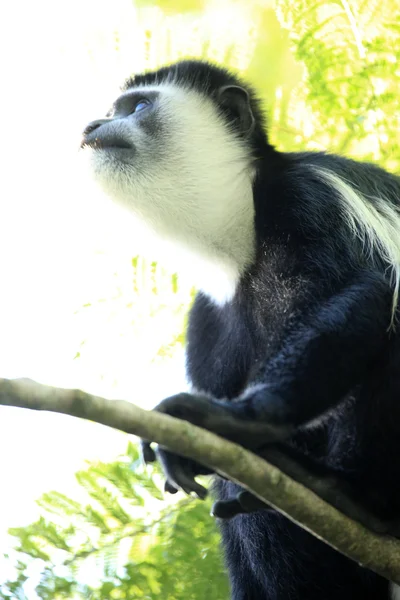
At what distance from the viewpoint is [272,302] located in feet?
7.95

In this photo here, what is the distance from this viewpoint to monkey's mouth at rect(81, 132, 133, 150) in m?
2.72

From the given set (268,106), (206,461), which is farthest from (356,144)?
(206,461)

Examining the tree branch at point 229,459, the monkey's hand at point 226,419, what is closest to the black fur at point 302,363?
the monkey's hand at point 226,419

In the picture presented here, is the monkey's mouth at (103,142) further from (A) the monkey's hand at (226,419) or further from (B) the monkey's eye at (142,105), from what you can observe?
(A) the monkey's hand at (226,419)

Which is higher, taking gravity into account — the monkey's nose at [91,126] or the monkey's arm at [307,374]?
the monkey's nose at [91,126]

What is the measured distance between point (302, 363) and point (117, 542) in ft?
2.69

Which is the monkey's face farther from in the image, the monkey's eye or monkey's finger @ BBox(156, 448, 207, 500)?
monkey's finger @ BBox(156, 448, 207, 500)

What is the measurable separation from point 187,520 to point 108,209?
3.17 ft

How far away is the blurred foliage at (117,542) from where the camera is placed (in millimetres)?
2354

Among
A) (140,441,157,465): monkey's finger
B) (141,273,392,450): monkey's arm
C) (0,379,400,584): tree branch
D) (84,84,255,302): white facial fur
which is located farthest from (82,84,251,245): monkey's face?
(0,379,400,584): tree branch

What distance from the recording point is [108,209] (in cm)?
281

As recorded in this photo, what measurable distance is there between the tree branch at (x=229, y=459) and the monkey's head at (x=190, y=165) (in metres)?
0.92

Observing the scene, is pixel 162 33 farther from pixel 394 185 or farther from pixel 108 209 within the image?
pixel 394 185

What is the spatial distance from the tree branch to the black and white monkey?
0.28ft
